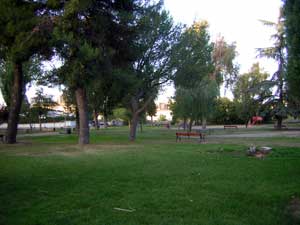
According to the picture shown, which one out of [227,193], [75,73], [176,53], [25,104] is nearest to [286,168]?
[227,193]

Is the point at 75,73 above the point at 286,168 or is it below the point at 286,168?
above

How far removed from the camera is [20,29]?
16.1 meters

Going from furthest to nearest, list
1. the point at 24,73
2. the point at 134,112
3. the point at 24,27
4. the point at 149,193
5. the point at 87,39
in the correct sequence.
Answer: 1. the point at 24,73
2. the point at 134,112
3. the point at 87,39
4. the point at 24,27
5. the point at 149,193

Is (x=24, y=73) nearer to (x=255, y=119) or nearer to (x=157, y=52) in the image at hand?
(x=157, y=52)

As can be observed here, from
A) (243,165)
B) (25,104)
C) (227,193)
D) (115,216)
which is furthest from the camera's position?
(25,104)

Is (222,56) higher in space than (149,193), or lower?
higher

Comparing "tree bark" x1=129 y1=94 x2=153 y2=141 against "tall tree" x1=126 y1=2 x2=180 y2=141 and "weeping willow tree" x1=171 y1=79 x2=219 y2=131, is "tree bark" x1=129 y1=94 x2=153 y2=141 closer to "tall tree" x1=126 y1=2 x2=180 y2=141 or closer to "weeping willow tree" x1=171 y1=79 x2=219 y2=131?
"tall tree" x1=126 y1=2 x2=180 y2=141

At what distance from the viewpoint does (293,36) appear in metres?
6.12

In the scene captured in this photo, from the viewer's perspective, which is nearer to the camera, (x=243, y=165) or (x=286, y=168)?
(x=286, y=168)

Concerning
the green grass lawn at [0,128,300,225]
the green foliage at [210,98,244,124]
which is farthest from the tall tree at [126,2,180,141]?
the green foliage at [210,98,244,124]

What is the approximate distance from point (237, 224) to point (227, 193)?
66.0 inches

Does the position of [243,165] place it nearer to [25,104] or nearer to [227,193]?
[227,193]

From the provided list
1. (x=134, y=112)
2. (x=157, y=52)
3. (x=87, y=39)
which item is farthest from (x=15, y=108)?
(x=157, y=52)

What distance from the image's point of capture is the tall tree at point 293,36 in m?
5.93
